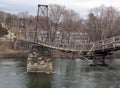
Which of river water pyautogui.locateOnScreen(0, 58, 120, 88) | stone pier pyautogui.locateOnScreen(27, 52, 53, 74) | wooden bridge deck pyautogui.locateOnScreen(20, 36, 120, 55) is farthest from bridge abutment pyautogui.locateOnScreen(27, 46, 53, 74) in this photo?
wooden bridge deck pyautogui.locateOnScreen(20, 36, 120, 55)

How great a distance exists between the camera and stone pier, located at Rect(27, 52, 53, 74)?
54.0 meters

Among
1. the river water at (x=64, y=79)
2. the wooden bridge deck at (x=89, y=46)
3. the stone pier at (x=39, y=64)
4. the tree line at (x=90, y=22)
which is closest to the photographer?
the river water at (x=64, y=79)

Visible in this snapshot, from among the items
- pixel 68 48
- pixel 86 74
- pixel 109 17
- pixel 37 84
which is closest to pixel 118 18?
pixel 109 17

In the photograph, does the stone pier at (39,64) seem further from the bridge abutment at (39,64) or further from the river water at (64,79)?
the river water at (64,79)

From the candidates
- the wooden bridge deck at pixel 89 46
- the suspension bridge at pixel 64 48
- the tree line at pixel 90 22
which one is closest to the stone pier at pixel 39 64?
the suspension bridge at pixel 64 48

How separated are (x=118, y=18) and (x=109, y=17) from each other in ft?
13.1

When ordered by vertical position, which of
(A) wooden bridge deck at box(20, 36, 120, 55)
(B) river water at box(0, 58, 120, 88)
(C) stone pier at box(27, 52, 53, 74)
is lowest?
(B) river water at box(0, 58, 120, 88)

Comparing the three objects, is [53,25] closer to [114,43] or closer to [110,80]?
[114,43]

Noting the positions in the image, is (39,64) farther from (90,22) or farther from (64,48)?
(90,22)

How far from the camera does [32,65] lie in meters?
54.1

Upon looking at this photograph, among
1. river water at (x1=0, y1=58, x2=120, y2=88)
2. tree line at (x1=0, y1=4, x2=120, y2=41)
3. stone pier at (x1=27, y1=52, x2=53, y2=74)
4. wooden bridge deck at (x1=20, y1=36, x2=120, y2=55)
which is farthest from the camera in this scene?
tree line at (x1=0, y1=4, x2=120, y2=41)

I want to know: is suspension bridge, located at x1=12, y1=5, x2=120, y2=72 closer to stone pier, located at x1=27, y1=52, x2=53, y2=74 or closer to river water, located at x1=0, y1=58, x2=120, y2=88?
stone pier, located at x1=27, y1=52, x2=53, y2=74

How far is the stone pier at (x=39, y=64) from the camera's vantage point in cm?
5397

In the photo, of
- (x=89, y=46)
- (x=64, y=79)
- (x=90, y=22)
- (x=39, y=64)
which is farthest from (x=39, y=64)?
(x=90, y=22)
